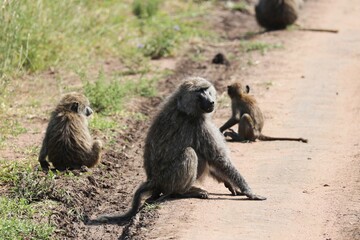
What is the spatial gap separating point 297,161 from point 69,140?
280cm

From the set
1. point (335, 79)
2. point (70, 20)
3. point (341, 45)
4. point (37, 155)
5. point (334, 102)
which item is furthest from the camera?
point (341, 45)

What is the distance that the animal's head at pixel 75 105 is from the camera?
10.9 meters

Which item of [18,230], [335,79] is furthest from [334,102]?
[18,230]

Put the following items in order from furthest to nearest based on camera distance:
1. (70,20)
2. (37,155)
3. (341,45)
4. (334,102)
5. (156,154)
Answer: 1. (341,45)
2. (70,20)
3. (334,102)
4. (37,155)
5. (156,154)

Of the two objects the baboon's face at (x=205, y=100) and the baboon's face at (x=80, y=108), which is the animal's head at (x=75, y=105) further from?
the baboon's face at (x=205, y=100)

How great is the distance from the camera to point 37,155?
456 inches

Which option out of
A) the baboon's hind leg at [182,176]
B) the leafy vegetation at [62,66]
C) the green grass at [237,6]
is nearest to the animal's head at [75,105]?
the leafy vegetation at [62,66]

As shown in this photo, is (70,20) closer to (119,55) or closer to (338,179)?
(119,55)

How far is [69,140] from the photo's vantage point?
10664 mm

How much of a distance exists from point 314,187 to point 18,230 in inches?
130

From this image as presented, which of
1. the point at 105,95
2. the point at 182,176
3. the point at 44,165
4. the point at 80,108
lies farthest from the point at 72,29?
the point at 182,176

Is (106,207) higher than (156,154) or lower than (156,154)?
lower

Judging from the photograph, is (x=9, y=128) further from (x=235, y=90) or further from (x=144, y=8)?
(x=144, y=8)

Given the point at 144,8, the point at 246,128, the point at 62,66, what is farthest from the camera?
the point at 144,8
